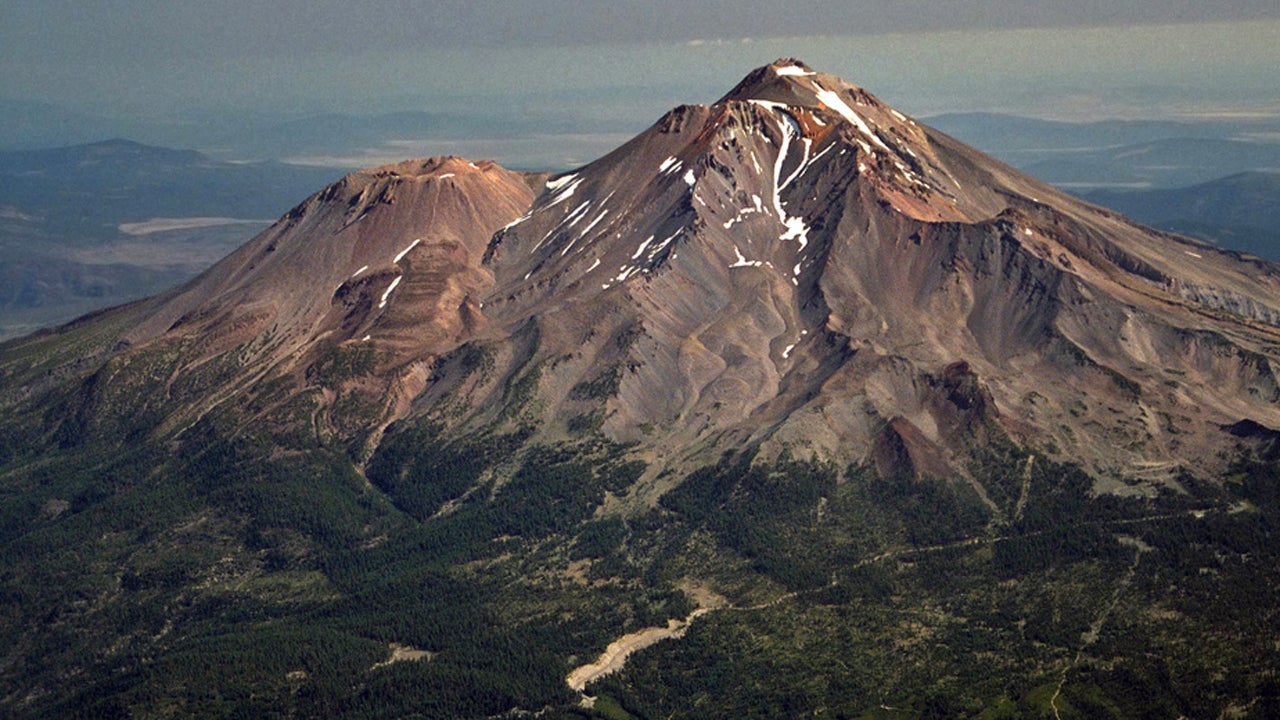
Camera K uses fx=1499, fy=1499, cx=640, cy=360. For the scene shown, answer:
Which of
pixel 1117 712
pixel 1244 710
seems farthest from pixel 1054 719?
pixel 1244 710

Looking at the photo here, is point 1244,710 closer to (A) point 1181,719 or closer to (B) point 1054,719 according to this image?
(A) point 1181,719

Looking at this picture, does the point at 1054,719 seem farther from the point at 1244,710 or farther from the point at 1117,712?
the point at 1244,710

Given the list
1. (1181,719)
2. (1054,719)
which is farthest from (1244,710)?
(1054,719)
